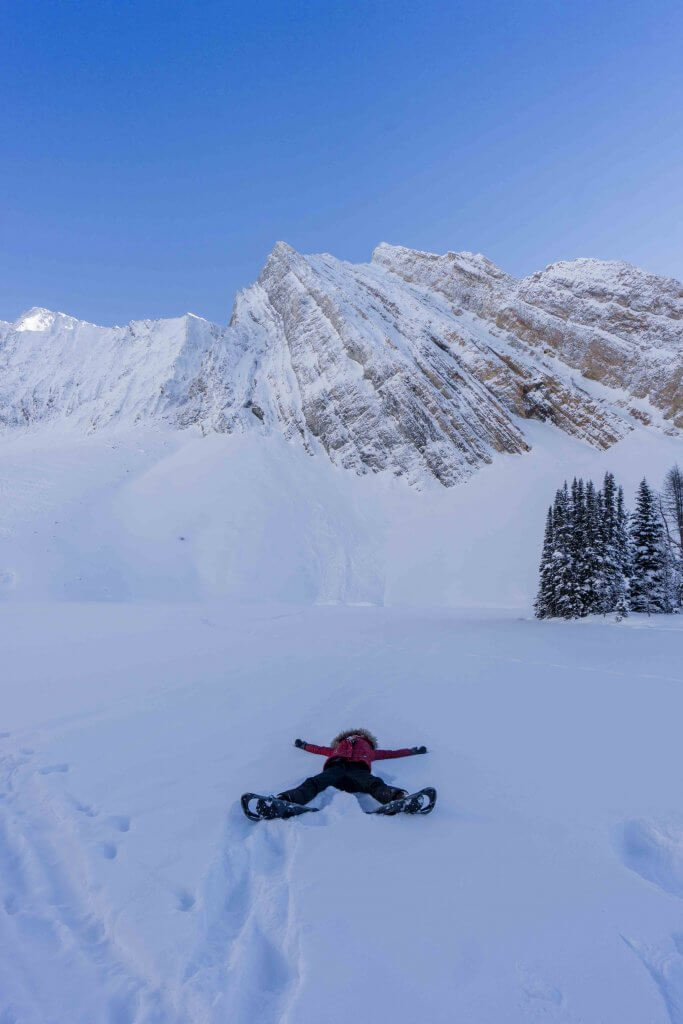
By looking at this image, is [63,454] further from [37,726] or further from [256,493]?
[37,726]

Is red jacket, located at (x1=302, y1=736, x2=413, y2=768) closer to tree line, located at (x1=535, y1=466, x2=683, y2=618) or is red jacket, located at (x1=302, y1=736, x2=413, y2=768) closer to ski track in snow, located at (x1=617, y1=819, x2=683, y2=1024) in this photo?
ski track in snow, located at (x1=617, y1=819, x2=683, y2=1024)

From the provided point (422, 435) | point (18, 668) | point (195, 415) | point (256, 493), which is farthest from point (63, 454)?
point (18, 668)

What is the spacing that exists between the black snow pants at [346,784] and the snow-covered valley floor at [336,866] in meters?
0.17

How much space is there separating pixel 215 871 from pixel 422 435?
62365 millimetres

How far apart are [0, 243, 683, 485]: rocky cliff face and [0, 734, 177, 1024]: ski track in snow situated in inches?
2287

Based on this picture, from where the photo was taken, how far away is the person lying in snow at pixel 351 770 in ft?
15.6

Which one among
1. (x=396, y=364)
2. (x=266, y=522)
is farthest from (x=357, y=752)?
(x=396, y=364)

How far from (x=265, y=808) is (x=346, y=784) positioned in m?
1.11

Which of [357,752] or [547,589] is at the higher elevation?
[547,589]

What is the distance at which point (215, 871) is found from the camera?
3525 millimetres

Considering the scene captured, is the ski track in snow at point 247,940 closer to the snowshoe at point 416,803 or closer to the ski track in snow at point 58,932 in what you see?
the ski track in snow at point 58,932

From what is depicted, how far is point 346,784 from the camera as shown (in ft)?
16.8

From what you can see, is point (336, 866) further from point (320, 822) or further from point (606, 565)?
point (606, 565)

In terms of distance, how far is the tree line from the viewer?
27.1m
